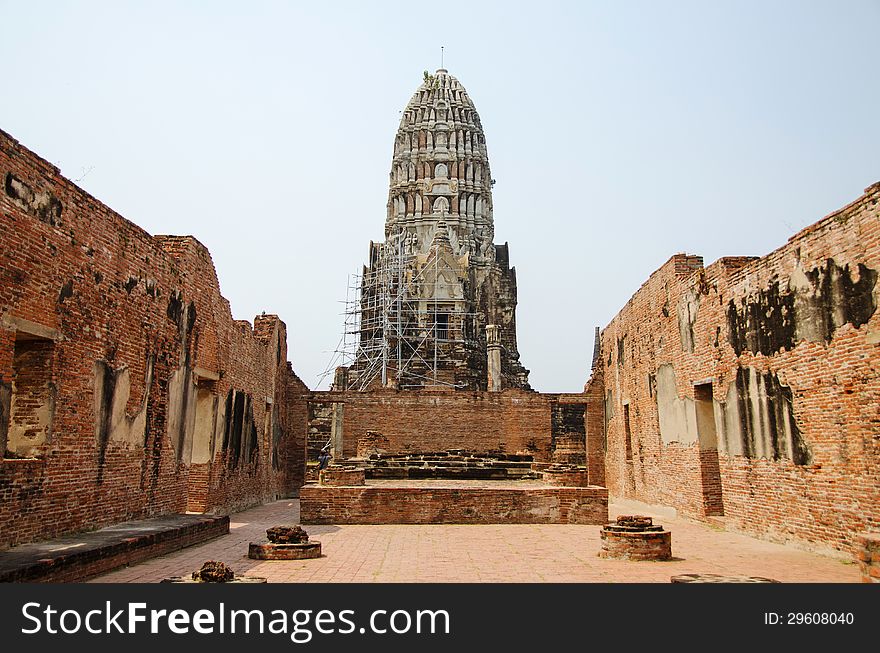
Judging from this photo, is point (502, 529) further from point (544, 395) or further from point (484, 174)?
point (484, 174)

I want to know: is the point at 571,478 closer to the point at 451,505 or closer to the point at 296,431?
the point at 451,505

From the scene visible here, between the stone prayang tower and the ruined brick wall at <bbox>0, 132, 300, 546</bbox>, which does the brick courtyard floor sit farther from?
the stone prayang tower

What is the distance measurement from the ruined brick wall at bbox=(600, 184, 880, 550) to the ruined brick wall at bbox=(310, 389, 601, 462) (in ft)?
20.5

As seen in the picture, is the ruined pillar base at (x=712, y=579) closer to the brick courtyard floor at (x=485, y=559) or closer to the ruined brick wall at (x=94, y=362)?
the brick courtyard floor at (x=485, y=559)

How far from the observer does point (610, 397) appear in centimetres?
2188

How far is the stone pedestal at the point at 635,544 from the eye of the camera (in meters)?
8.84

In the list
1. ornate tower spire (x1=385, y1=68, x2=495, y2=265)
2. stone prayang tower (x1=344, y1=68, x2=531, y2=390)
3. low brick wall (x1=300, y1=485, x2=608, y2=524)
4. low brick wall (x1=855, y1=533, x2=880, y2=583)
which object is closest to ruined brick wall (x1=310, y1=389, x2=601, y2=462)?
stone prayang tower (x1=344, y1=68, x2=531, y2=390)

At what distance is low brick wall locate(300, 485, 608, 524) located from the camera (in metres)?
12.7

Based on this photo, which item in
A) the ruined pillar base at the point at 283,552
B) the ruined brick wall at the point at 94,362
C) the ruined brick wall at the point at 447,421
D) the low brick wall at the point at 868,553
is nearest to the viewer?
the low brick wall at the point at 868,553

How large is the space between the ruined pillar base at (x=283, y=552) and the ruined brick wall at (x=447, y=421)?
46.0 feet

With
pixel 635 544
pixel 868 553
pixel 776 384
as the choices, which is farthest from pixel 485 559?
pixel 776 384

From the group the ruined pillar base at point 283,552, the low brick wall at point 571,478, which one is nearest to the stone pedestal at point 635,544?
the ruined pillar base at point 283,552
